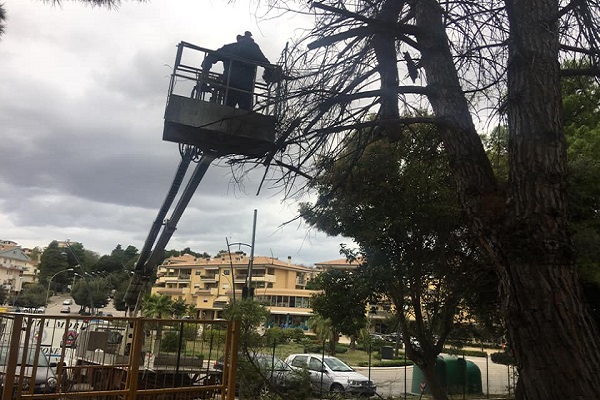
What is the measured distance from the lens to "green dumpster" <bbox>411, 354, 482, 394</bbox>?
18047mm

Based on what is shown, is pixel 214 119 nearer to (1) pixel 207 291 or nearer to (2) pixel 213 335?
(2) pixel 213 335

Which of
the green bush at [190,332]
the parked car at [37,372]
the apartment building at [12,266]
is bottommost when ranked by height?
the parked car at [37,372]

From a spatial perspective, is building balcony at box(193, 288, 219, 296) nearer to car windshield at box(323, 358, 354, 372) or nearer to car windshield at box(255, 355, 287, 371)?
car windshield at box(323, 358, 354, 372)

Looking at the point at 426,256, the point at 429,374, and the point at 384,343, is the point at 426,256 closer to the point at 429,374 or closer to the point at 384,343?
the point at 429,374

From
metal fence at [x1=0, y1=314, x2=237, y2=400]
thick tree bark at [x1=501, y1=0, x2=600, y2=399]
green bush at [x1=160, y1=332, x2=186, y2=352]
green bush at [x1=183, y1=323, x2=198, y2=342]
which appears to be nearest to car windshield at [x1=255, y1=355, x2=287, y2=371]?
metal fence at [x1=0, y1=314, x2=237, y2=400]

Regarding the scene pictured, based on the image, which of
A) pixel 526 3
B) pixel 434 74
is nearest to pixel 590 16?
pixel 526 3

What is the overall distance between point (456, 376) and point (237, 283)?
204ft

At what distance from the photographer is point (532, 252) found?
11.4ft

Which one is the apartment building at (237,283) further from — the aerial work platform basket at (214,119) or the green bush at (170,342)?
the aerial work platform basket at (214,119)

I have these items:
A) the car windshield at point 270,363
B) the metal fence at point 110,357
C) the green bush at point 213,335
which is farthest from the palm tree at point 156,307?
the car windshield at point 270,363

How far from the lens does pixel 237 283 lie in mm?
78562

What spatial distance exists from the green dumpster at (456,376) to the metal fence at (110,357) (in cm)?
919

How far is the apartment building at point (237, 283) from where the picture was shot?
7269 cm

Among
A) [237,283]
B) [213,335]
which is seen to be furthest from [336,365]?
[237,283]
